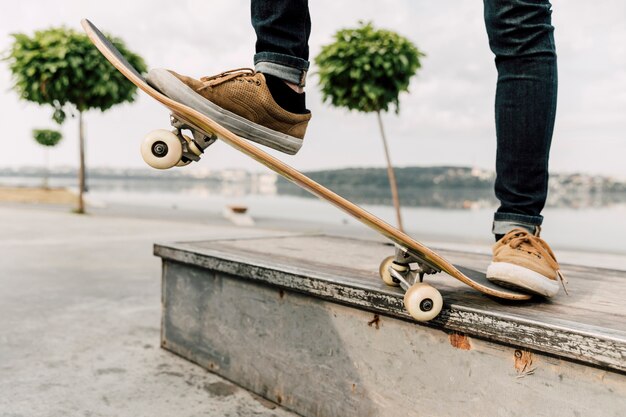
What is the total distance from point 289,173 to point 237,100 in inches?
8.9

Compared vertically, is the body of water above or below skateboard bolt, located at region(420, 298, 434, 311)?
below

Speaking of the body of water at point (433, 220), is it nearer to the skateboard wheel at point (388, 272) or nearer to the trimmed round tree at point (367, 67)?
the trimmed round tree at point (367, 67)

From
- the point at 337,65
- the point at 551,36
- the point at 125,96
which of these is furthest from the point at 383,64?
the point at 551,36

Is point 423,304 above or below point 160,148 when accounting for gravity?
below

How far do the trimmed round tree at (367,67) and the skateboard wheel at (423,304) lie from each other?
8.04 m

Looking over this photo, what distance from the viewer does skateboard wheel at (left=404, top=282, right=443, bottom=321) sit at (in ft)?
3.49

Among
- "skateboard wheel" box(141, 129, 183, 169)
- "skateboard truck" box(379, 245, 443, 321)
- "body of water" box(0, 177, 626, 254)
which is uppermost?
"skateboard wheel" box(141, 129, 183, 169)

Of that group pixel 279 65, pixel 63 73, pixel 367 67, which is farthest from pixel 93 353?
pixel 63 73

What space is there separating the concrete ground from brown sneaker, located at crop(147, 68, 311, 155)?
2.73ft

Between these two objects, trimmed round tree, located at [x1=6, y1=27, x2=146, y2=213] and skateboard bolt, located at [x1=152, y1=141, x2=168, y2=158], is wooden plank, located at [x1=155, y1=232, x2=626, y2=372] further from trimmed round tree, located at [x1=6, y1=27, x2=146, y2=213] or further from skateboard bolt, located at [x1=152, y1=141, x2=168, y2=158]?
trimmed round tree, located at [x1=6, y1=27, x2=146, y2=213]

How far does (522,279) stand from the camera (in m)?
1.13

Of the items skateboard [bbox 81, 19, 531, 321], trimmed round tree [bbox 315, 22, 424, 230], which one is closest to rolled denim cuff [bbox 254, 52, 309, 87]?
skateboard [bbox 81, 19, 531, 321]

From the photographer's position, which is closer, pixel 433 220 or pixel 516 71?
pixel 516 71

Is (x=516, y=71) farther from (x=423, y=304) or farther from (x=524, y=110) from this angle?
(x=423, y=304)
